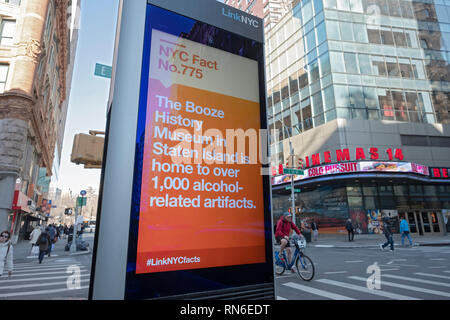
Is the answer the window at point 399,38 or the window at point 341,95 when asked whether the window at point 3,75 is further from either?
the window at point 399,38

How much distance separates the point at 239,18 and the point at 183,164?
196 centimetres

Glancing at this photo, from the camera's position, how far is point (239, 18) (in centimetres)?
327

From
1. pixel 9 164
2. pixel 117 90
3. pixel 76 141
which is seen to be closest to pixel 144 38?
pixel 117 90

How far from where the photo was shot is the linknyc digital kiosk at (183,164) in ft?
7.27

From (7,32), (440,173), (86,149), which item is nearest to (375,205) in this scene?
(440,173)

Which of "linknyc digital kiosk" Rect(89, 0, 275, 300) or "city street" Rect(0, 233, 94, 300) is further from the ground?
"linknyc digital kiosk" Rect(89, 0, 275, 300)

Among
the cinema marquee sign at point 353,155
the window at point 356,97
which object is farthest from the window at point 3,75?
the window at point 356,97

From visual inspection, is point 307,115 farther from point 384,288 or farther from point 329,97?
point 384,288

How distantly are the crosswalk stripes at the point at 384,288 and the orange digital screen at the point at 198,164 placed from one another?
4.18 metres

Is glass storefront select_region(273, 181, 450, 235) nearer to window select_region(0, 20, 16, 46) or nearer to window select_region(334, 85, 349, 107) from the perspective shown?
window select_region(334, 85, 349, 107)

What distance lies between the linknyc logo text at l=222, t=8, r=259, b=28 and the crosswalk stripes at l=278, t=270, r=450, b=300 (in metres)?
5.45

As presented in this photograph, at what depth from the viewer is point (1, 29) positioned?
906 inches

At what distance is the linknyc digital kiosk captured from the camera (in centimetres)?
221

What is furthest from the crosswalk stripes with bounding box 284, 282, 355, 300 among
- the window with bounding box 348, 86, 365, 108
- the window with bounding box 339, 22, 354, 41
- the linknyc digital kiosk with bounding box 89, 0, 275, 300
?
the window with bounding box 339, 22, 354, 41
